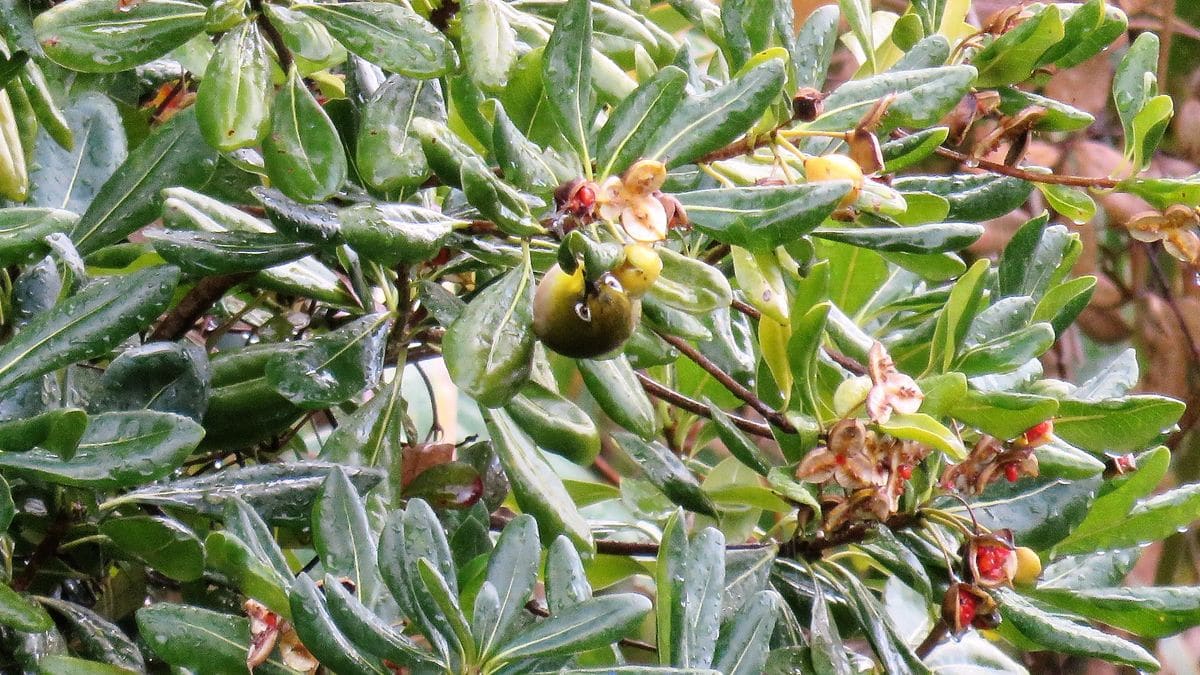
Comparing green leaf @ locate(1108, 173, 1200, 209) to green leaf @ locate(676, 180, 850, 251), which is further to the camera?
green leaf @ locate(1108, 173, 1200, 209)

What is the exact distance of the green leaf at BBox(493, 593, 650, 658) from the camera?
24.4 inches

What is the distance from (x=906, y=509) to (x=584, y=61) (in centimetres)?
41

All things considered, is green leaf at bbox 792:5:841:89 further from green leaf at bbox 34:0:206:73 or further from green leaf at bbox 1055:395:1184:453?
green leaf at bbox 34:0:206:73

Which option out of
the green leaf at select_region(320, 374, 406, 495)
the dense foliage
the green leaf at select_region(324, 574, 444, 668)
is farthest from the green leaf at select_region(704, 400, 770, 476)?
the green leaf at select_region(324, 574, 444, 668)

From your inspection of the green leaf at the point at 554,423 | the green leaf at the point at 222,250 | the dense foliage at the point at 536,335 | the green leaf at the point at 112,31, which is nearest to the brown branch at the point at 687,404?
the dense foliage at the point at 536,335

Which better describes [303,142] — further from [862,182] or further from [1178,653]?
A: [1178,653]

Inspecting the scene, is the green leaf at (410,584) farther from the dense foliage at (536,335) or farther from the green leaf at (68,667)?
the green leaf at (68,667)

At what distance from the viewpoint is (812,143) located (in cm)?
85

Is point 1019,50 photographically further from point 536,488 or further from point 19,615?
point 19,615

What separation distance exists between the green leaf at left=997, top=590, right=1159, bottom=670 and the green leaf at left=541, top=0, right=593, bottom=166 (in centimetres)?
45

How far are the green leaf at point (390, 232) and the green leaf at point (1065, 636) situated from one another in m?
0.48

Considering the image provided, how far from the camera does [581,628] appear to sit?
62cm

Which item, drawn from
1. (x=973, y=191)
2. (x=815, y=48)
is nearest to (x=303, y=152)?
(x=815, y=48)

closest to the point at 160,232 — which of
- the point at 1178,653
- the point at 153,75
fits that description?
the point at 153,75
